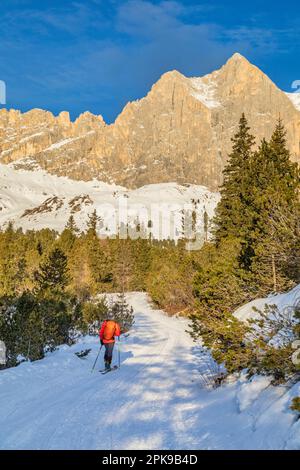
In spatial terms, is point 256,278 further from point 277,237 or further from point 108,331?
point 108,331

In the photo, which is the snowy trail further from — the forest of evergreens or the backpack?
the backpack

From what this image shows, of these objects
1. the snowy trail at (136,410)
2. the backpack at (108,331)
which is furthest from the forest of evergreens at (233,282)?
the backpack at (108,331)

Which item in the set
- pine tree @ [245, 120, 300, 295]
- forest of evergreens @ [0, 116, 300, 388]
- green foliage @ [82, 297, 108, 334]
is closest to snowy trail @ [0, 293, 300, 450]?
forest of evergreens @ [0, 116, 300, 388]

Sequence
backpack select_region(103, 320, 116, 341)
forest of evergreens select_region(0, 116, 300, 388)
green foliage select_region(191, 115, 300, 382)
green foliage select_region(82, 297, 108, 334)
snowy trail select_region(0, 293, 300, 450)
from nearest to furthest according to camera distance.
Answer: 1. snowy trail select_region(0, 293, 300, 450)
2. green foliage select_region(191, 115, 300, 382)
3. forest of evergreens select_region(0, 116, 300, 388)
4. backpack select_region(103, 320, 116, 341)
5. green foliage select_region(82, 297, 108, 334)

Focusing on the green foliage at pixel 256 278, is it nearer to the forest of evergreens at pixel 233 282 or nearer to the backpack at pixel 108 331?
the forest of evergreens at pixel 233 282

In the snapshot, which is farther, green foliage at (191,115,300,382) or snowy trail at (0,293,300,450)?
green foliage at (191,115,300,382)

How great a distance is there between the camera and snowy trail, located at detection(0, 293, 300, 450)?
5883mm

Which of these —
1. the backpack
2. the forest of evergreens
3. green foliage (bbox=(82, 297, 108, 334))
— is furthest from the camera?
green foliage (bbox=(82, 297, 108, 334))

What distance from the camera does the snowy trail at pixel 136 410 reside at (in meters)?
5.88

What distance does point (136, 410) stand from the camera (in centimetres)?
800
